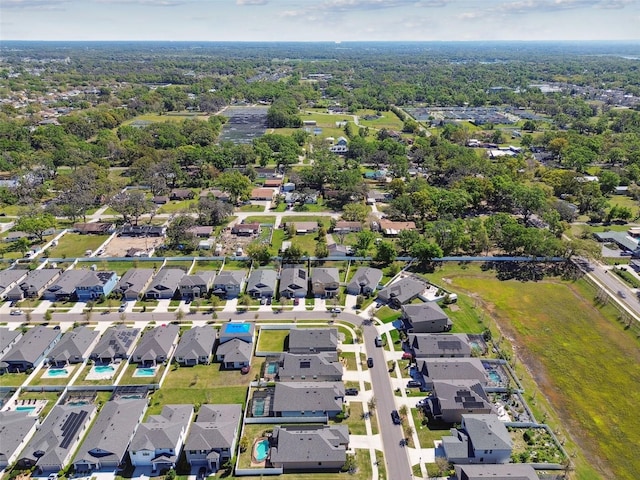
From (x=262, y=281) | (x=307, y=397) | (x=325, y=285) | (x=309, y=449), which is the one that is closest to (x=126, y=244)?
(x=262, y=281)

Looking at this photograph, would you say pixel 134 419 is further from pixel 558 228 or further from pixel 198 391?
pixel 558 228

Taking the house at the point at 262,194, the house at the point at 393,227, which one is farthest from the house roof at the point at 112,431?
the house at the point at 262,194

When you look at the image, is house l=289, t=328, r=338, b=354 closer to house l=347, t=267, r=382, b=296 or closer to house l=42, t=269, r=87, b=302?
house l=347, t=267, r=382, b=296

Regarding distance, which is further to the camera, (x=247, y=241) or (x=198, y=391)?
(x=247, y=241)

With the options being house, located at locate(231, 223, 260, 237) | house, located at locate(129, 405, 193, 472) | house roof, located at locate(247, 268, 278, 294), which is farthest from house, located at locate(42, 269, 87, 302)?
house, located at locate(129, 405, 193, 472)

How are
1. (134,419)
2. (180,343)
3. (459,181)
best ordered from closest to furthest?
(134,419), (180,343), (459,181)

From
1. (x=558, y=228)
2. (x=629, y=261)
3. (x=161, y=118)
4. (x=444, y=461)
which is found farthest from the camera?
(x=161, y=118)

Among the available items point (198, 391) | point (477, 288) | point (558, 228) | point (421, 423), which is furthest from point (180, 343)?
point (558, 228)
